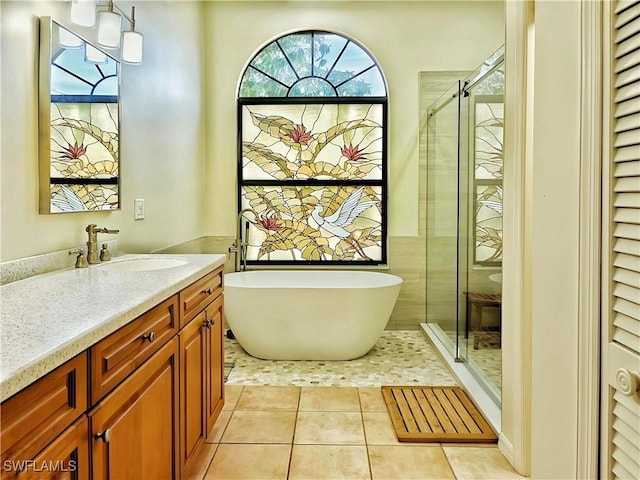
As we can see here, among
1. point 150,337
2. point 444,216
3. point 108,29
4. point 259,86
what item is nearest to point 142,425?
point 150,337

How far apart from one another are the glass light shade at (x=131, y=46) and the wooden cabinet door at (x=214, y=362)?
1275mm

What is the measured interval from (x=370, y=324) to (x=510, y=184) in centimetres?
160

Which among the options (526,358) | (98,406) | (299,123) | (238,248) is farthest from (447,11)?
(98,406)

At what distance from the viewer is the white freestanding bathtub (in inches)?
125

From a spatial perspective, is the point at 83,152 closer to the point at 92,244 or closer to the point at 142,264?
the point at 92,244

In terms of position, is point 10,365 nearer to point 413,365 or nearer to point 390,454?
point 390,454

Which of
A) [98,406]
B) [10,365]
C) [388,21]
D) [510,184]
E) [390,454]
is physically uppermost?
[388,21]

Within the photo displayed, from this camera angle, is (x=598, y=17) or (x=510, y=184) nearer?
(x=598, y=17)

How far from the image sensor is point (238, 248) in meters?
3.96

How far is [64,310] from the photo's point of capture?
114cm

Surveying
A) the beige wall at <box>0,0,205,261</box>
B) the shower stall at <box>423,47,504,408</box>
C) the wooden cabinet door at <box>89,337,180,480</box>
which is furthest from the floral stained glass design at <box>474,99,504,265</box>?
the beige wall at <box>0,0,205,261</box>

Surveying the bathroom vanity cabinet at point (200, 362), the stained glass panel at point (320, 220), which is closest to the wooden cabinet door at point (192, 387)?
the bathroom vanity cabinet at point (200, 362)

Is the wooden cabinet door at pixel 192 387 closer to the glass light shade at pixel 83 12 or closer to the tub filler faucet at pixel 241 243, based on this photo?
the glass light shade at pixel 83 12

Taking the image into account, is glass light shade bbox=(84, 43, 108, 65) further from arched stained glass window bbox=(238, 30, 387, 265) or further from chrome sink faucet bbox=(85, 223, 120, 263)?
arched stained glass window bbox=(238, 30, 387, 265)
